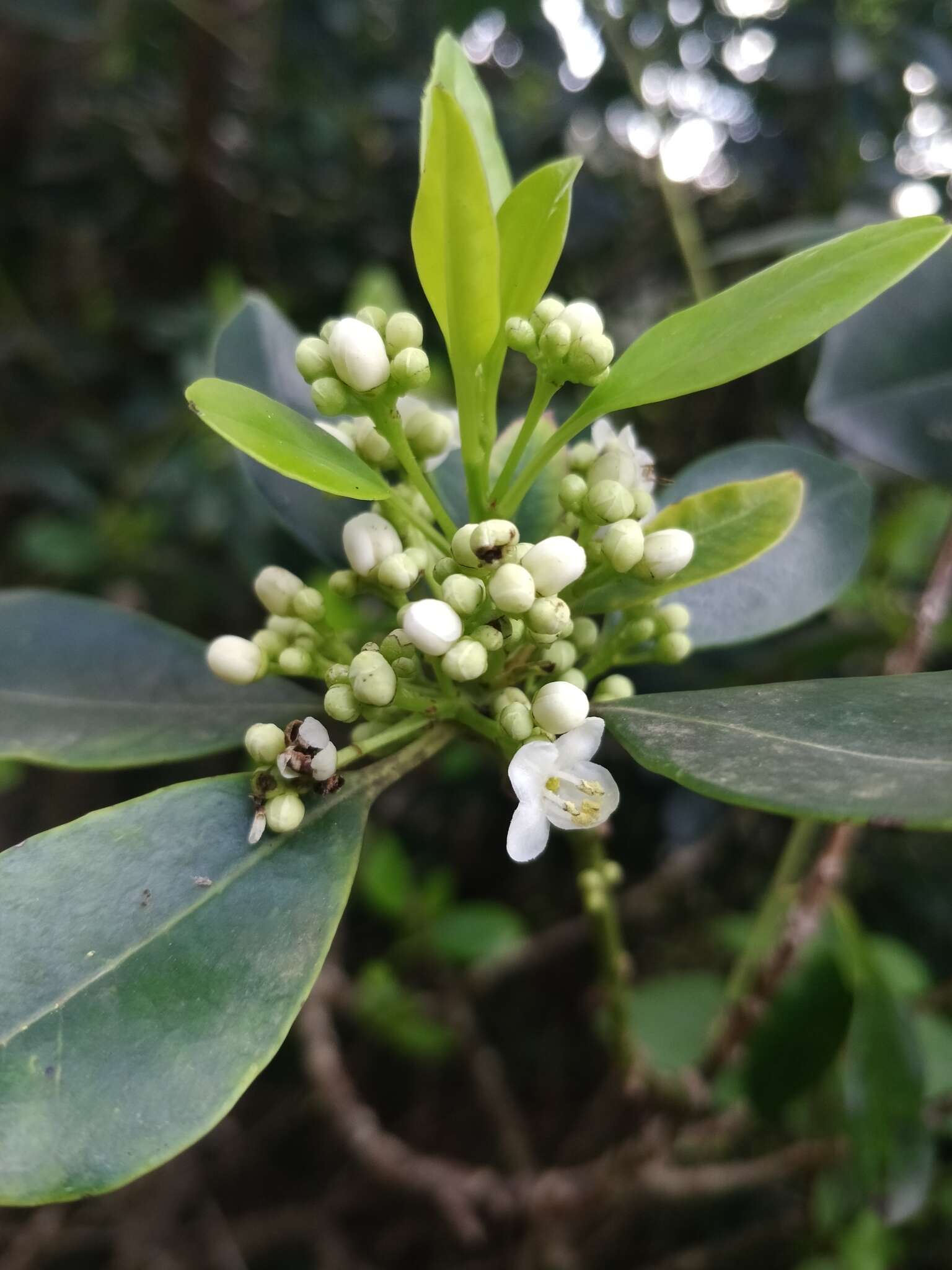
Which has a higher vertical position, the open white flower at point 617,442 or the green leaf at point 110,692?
the open white flower at point 617,442

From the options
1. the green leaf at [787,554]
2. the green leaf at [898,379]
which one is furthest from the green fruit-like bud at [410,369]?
the green leaf at [898,379]

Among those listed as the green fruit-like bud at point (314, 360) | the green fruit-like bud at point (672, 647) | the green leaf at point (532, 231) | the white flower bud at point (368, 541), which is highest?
the green leaf at point (532, 231)

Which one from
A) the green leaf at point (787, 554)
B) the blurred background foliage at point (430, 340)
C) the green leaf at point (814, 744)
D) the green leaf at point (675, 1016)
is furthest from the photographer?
the blurred background foliage at point (430, 340)

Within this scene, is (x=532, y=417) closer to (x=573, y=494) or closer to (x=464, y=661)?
(x=573, y=494)

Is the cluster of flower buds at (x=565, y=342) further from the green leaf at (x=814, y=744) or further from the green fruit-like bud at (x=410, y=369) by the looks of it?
the green leaf at (x=814, y=744)

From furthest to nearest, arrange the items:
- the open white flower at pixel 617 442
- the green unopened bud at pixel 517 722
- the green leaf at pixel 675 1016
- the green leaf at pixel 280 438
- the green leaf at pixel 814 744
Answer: the green leaf at pixel 675 1016 < the open white flower at pixel 617 442 < the green unopened bud at pixel 517 722 < the green leaf at pixel 280 438 < the green leaf at pixel 814 744

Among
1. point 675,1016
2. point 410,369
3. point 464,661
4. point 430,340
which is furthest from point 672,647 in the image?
point 430,340

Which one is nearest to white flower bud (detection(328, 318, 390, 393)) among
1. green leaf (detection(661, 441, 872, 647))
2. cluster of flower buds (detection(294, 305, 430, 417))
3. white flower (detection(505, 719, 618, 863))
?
cluster of flower buds (detection(294, 305, 430, 417))

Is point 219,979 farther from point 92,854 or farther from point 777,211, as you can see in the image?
point 777,211
